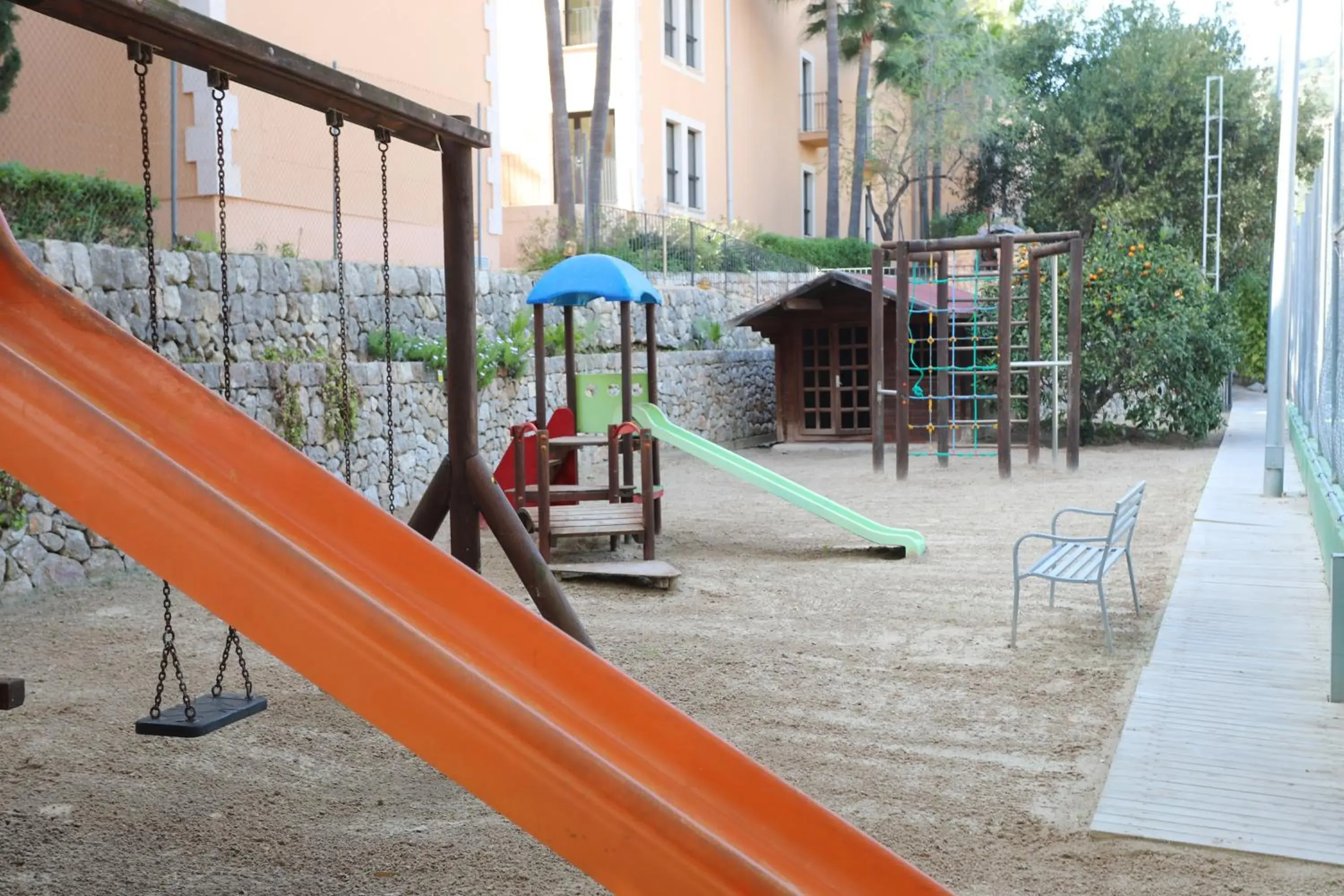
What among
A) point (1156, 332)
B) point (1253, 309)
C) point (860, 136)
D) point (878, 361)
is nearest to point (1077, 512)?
point (878, 361)

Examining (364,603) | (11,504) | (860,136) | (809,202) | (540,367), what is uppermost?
(860,136)

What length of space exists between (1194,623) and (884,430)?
41.0 feet

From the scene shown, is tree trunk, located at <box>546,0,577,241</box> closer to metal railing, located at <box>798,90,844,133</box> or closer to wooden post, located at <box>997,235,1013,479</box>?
wooden post, located at <box>997,235,1013,479</box>

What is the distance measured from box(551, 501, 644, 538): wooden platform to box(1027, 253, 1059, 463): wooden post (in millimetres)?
7073

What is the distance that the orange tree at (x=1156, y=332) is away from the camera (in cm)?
1630

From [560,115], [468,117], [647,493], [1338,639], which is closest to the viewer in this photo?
[1338,639]

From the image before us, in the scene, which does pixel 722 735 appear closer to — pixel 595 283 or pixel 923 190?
pixel 595 283

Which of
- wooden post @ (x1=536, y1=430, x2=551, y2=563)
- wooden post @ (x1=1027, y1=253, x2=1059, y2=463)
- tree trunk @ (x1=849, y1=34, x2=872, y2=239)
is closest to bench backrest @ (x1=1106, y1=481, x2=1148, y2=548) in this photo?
wooden post @ (x1=536, y1=430, x2=551, y2=563)

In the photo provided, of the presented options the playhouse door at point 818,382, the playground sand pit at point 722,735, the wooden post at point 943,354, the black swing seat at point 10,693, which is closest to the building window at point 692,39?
the playhouse door at point 818,382

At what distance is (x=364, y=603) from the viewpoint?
2.40 metres

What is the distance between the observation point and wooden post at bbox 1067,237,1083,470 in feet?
46.1

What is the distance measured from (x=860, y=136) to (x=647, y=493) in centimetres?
2343

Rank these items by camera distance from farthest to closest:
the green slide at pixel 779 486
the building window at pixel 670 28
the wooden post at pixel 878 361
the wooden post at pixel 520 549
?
the building window at pixel 670 28 → the wooden post at pixel 878 361 → the green slide at pixel 779 486 → the wooden post at pixel 520 549

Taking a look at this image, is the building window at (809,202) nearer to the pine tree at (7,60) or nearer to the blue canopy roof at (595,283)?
the blue canopy roof at (595,283)
